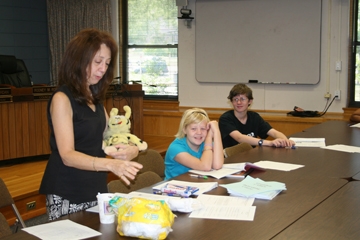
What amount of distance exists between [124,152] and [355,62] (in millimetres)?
5080

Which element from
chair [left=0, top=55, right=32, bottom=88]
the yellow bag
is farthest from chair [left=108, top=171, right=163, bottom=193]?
chair [left=0, top=55, right=32, bottom=88]

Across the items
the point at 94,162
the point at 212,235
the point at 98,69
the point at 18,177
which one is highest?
the point at 98,69

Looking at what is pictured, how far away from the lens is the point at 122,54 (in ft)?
27.3

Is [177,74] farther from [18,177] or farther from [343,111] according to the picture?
[18,177]

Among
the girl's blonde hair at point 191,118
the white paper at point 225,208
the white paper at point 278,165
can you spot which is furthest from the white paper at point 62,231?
the white paper at point 278,165

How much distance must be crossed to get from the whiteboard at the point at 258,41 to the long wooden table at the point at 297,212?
3.69 m

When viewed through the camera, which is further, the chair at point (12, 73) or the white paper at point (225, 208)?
the chair at point (12, 73)

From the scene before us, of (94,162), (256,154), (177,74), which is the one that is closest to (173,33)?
(177,74)

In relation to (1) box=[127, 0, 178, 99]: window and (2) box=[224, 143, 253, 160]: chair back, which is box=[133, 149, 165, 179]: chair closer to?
(2) box=[224, 143, 253, 160]: chair back

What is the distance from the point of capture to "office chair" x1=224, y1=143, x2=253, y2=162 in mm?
3826

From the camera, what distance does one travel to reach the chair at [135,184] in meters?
2.70

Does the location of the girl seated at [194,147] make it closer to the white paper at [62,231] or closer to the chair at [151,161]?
the chair at [151,161]

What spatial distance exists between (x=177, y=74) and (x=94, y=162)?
19.0 ft

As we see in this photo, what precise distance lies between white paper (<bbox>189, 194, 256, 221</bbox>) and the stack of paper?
0.14 feet
